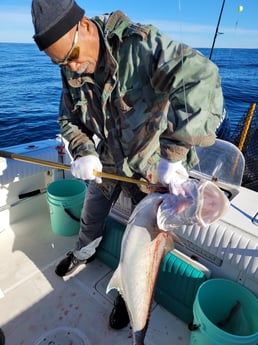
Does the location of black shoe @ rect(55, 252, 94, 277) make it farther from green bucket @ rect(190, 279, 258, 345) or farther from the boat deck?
green bucket @ rect(190, 279, 258, 345)

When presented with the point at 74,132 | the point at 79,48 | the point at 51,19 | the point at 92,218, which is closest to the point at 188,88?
the point at 79,48

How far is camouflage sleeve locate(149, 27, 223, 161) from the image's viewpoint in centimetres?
137

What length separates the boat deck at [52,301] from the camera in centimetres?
218

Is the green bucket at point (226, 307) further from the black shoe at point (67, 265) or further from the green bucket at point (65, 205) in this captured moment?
the green bucket at point (65, 205)

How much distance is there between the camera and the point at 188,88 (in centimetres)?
137

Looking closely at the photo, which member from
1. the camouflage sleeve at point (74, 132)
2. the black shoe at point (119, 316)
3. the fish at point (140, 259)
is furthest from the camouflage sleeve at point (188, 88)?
the black shoe at point (119, 316)

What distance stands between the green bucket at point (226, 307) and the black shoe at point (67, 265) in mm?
1254

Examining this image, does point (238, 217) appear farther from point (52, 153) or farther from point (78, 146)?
point (52, 153)

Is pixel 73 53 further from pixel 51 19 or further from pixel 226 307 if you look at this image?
pixel 226 307

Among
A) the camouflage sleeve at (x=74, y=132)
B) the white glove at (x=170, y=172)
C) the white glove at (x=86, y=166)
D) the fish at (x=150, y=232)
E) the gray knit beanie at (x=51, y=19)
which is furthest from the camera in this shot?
the camouflage sleeve at (x=74, y=132)

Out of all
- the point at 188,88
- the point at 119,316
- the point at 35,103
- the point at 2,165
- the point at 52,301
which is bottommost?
the point at 35,103

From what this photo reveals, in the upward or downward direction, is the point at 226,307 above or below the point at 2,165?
below

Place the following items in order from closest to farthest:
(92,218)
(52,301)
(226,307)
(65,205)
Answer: (226,307) < (52,301) < (92,218) < (65,205)

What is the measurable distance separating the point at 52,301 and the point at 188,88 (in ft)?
6.97
